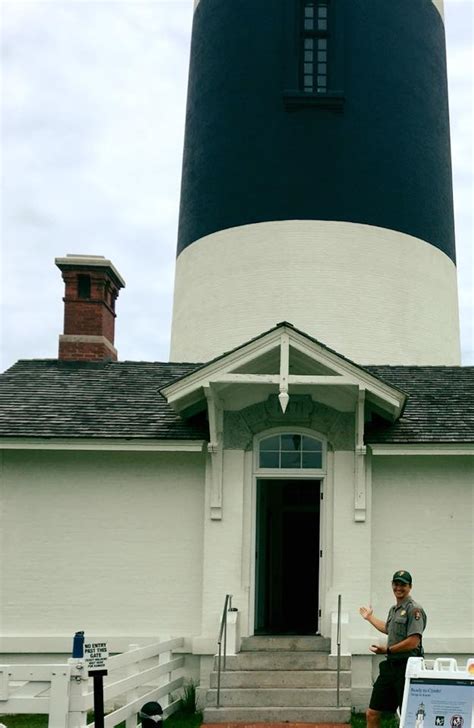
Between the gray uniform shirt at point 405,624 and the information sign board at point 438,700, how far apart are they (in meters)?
0.95

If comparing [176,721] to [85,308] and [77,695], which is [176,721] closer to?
[77,695]

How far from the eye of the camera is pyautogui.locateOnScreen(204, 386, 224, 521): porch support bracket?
12.6 meters

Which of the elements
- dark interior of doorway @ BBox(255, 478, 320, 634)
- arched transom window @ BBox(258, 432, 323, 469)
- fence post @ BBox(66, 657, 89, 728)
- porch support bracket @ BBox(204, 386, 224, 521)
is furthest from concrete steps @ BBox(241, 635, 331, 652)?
fence post @ BBox(66, 657, 89, 728)

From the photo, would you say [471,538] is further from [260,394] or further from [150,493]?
[150,493]

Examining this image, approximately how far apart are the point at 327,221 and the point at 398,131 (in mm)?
2222

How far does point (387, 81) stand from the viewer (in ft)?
58.9

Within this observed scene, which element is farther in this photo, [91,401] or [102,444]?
[91,401]

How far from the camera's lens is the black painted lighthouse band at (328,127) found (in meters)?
17.5

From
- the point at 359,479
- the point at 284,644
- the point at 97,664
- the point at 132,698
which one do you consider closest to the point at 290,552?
the point at 359,479

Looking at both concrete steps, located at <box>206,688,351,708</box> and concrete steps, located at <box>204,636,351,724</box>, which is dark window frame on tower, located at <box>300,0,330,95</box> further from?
concrete steps, located at <box>206,688,351,708</box>

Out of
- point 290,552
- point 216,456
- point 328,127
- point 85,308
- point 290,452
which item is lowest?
point 290,552

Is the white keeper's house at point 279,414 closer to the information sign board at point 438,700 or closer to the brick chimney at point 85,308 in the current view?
the brick chimney at point 85,308

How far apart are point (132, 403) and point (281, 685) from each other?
4464mm

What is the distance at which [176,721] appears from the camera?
11.1m
